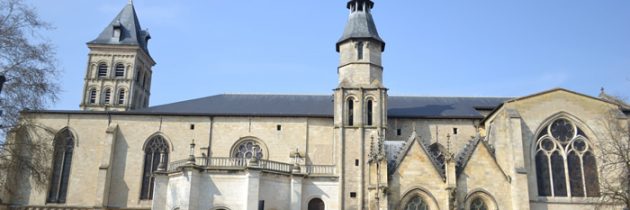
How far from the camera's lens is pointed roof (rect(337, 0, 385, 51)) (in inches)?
1199

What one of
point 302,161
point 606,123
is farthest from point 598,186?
point 302,161

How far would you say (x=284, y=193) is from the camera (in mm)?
25859

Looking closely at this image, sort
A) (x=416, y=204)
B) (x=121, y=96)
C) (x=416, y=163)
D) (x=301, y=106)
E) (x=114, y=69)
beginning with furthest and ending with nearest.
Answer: (x=114, y=69), (x=121, y=96), (x=301, y=106), (x=416, y=163), (x=416, y=204)

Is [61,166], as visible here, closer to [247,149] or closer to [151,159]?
[151,159]

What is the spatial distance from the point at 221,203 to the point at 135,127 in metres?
10.1

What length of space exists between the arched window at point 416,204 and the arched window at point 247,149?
10196 mm

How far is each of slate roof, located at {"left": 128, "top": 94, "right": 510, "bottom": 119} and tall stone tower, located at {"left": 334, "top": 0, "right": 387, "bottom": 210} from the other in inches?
83.1

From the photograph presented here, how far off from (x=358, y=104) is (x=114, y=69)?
1103 inches

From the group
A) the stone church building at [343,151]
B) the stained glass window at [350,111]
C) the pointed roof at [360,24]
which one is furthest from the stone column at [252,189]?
the pointed roof at [360,24]

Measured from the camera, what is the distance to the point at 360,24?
102 feet

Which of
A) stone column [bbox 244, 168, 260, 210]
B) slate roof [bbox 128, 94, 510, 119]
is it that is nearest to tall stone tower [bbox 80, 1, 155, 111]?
slate roof [bbox 128, 94, 510, 119]

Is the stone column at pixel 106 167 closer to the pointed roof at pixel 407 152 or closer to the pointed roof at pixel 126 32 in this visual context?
the pointed roof at pixel 407 152

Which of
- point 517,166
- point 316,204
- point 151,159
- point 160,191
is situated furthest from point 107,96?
point 517,166

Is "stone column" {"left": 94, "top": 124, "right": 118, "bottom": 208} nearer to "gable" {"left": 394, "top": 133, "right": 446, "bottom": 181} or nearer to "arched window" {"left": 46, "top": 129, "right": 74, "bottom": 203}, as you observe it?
"arched window" {"left": 46, "top": 129, "right": 74, "bottom": 203}
